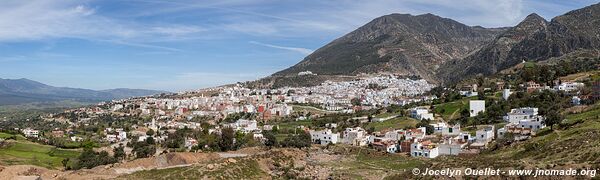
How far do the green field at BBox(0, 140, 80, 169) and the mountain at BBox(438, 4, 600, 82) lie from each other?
313 feet

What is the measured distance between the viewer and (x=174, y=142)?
206 ft

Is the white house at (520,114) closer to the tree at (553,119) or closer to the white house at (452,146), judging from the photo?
the tree at (553,119)

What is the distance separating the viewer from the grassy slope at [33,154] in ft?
166

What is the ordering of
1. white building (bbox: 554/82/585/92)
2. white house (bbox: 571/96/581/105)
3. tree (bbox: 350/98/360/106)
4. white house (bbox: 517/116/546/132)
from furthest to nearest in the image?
tree (bbox: 350/98/360/106) < white building (bbox: 554/82/585/92) < white house (bbox: 571/96/581/105) < white house (bbox: 517/116/546/132)

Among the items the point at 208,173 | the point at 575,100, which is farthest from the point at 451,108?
the point at 208,173

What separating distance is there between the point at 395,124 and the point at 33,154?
137ft

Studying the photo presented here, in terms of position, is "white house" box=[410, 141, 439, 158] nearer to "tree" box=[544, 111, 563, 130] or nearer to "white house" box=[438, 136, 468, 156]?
"white house" box=[438, 136, 468, 156]

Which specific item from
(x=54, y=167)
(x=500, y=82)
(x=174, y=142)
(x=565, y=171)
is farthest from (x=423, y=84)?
(x=565, y=171)

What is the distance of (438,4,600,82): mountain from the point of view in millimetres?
127875

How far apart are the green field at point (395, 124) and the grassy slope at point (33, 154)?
35.4 m

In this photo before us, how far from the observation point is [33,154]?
5681cm

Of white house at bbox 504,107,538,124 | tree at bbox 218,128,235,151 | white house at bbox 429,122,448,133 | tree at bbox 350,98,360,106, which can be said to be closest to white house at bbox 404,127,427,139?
white house at bbox 429,122,448,133

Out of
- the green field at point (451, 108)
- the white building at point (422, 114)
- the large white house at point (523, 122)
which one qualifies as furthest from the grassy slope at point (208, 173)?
the green field at point (451, 108)

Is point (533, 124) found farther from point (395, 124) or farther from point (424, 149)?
point (395, 124)
